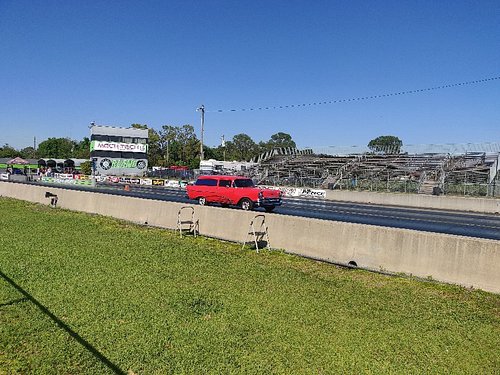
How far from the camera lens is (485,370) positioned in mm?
5094

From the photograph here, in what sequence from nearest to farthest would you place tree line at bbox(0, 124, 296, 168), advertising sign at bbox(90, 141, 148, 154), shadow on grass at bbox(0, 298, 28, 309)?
shadow on grass at bbox(0, 298, 28, 309), advertising sign at bbox(90, 141, 148, 154), tree line at bbox(0, 124, 296, 168)

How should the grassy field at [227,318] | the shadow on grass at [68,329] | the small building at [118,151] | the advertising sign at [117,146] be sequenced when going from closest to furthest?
the shadow on grass at [68,329] < the grassy field at [227,318] < the small building at [118,151] < the advertising sign at [117,146]

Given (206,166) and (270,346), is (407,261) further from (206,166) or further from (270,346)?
(206,166)

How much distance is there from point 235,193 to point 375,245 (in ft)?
45.6

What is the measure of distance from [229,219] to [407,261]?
618 centimetres

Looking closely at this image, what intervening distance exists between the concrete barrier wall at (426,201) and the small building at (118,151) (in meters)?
51.0

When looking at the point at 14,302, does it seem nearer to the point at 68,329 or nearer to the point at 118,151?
the point at 68,329

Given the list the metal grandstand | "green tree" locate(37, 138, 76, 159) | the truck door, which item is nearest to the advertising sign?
the metal grandstand

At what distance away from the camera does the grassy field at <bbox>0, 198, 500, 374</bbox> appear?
5.12 m

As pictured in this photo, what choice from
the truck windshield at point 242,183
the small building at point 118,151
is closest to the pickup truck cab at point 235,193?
the truck windshield at point 242,183

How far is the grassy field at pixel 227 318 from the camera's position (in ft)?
16.8

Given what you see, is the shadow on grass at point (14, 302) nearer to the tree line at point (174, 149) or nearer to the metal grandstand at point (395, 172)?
the metal grandstand at point (395, 172)

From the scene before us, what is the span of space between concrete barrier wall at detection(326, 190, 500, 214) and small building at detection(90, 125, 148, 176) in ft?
167

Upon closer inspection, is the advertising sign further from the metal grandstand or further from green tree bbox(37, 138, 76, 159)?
green tree bbox(37, 138, 76, 159)
